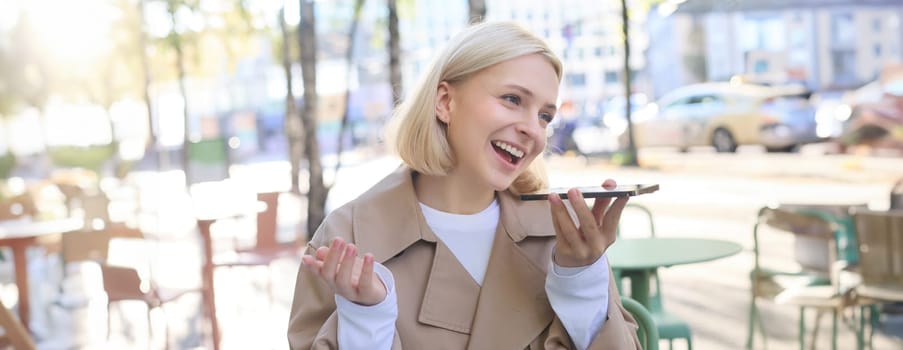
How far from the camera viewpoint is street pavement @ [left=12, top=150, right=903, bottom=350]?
6.21 m

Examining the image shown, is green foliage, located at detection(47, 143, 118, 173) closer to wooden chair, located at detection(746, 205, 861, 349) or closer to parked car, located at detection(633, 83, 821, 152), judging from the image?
parked car, located at detection(633, 83, 821, 152)

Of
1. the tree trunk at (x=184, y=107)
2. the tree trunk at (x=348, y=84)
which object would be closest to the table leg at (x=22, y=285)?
the tree trunk at (x=348, y=84)

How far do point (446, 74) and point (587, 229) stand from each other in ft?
1.33

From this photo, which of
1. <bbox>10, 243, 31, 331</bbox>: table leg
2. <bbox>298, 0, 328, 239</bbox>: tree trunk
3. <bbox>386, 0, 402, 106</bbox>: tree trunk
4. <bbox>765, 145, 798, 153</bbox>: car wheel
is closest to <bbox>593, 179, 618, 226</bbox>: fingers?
<bbox>10, 243, 31, 331</bbox>: table leg

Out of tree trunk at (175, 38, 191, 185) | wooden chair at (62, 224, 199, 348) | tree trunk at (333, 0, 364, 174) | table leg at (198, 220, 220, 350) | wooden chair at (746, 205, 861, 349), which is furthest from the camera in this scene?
tree trunk at (175, 38, 191, 185)

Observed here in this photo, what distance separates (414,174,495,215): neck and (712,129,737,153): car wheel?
733 inches

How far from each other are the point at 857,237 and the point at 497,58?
330cm

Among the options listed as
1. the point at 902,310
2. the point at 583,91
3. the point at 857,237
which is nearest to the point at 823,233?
the point at 857,237

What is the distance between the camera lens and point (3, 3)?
21047 millimetres

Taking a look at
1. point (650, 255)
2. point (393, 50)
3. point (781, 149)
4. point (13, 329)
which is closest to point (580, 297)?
point (650, 255)

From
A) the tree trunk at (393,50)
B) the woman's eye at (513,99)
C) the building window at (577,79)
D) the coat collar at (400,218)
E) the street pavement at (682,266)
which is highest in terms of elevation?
the building window at (577,79)

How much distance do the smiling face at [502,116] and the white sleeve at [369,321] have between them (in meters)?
0.28

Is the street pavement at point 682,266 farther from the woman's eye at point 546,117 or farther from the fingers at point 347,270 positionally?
the fingers at point 347,270

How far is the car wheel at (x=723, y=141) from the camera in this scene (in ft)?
65.1
